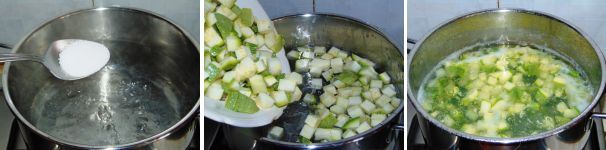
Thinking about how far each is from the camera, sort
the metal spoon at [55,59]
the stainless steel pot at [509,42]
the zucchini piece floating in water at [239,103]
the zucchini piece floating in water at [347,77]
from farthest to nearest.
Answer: the zucchini piece floating in water at [347,77]
the metal spoon at [55,59]
the zucchini piece floating in water at [239,103]
the stainless steel pot at [509,42]

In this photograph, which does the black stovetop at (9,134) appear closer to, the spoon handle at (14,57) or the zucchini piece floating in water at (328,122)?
the spoon handle at (14,57)

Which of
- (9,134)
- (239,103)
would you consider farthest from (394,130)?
(9,134)

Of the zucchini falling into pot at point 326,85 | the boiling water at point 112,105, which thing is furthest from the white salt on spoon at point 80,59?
the zucchini falling into pot at point 326,85

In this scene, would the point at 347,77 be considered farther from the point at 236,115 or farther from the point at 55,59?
the point at 55,59

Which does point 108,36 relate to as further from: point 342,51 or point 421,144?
point 421,144

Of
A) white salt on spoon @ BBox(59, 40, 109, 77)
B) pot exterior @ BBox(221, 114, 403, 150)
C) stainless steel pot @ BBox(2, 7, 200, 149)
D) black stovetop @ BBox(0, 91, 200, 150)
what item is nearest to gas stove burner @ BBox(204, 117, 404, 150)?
pot exterior @ BBox(221, 114, 403, 150)

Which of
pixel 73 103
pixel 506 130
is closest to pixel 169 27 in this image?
pixel 73 103

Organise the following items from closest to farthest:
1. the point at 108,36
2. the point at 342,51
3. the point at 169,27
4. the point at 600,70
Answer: the point at 600,70, the point at 169,27, the point at 108,36, the point at 342,51
